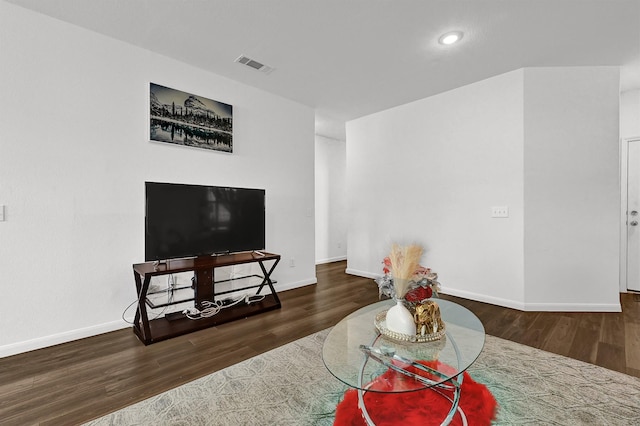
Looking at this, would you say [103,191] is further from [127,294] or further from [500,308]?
[500,308]

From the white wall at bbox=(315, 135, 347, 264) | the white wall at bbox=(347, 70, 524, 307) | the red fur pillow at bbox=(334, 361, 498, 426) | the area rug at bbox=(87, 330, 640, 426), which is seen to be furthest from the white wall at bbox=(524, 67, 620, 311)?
the white wall at bbox=(315, 135, 347, 264)

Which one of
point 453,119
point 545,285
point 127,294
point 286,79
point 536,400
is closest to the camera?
point 536,400

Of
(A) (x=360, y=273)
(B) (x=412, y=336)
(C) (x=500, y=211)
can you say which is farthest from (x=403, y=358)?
(A) (x=360, y=273)

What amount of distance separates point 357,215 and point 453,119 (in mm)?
2066

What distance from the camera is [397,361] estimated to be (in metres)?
1.40

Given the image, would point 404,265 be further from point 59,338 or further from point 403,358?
point 59,338

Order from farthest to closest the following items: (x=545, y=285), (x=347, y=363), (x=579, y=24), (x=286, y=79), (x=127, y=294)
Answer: (x=286, y=79)
(x=545, y=285)
(x=127, y=294)
(x=579, y=24)
(x=347, y=363)

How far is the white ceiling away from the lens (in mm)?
2262

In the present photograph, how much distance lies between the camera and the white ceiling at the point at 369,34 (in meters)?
2.26

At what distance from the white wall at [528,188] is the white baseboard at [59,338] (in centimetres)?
369

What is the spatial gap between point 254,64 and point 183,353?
9.36 feet

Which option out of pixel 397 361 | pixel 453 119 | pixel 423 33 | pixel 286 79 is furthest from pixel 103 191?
pixel 453 119

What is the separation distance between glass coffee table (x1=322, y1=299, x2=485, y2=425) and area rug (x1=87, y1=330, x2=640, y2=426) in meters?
0.39

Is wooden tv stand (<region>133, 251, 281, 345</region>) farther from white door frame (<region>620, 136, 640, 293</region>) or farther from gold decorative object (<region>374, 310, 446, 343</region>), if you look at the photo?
white door frame (<region>620, 136, 640, 293</region>)
